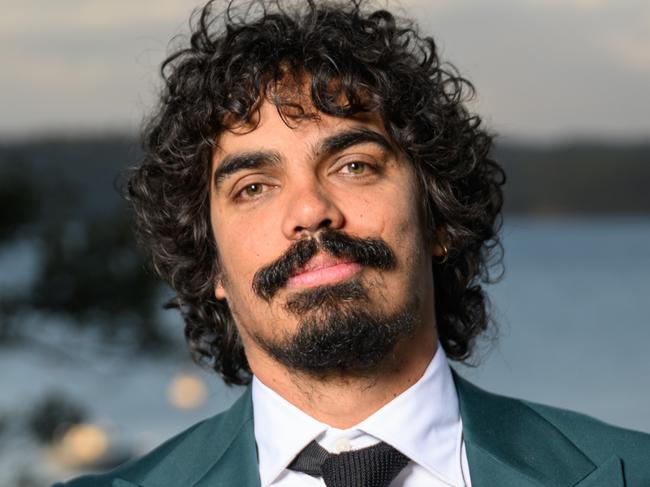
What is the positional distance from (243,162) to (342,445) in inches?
25.7

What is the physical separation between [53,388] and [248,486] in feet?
12.1

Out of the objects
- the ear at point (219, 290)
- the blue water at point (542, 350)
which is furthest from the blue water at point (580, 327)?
the ear at point (219, 290)

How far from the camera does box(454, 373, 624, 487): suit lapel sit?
8.77ft

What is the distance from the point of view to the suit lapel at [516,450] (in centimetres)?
267

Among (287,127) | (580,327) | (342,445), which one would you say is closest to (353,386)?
(342,445)

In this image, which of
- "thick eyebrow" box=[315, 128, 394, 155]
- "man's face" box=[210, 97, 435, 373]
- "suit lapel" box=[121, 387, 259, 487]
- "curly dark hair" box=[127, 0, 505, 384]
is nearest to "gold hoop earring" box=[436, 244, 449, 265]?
"curly dark hair" box=[127, 0, 505, 384]

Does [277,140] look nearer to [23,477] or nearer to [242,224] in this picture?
[242,224]

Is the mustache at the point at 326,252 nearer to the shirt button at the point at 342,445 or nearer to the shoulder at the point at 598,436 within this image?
the shirt button at the point at 342,445

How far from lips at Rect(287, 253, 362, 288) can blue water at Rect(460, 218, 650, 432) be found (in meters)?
4.63

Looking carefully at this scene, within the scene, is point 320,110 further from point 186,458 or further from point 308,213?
point 186,458

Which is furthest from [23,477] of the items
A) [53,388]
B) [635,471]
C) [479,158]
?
[635,471]

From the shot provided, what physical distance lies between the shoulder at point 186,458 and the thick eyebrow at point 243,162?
0.50 meters

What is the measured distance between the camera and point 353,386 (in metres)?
2.75

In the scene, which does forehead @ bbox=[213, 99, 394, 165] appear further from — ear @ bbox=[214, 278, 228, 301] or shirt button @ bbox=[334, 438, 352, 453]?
shirt button @ bbox=[334, 438, 352, 453]
